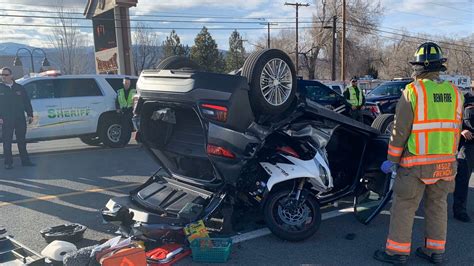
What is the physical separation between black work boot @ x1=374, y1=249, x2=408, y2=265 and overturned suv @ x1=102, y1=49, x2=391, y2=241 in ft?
2.28

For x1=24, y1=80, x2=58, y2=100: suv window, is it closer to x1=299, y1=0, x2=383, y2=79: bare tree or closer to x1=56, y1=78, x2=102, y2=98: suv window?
x1=56, y1=78, x2=102, y2=98: suv window

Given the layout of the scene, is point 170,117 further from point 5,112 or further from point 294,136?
point 5,112

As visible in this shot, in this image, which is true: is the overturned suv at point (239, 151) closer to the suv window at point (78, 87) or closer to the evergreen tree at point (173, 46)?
the suv window at point (78, 87)

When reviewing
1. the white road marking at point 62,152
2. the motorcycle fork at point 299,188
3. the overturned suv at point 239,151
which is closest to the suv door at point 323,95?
the white road marking at point 62,152

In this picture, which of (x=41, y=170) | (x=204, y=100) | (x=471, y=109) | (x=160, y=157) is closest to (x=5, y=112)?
(x=41, y=170)

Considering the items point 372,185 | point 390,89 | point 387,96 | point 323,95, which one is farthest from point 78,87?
point 390,89

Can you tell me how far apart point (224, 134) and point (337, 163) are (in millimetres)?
1937

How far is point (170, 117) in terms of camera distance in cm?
462

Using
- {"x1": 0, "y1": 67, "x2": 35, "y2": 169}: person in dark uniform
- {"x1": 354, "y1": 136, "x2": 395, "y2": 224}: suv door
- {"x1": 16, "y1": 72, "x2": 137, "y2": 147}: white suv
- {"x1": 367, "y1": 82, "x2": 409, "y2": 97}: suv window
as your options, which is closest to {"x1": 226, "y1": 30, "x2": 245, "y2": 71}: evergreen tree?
{"x1": 367, "y1": 82, "x2": 409, "y2": 97}: suv window

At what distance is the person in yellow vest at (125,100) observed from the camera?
1026 centimetres

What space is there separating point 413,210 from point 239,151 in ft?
5.34

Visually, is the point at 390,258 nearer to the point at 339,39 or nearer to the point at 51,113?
the point at 51,113

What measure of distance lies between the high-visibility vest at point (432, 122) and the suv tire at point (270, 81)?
4.05 ft

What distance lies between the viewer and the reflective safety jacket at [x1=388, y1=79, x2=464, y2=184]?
3.57m
